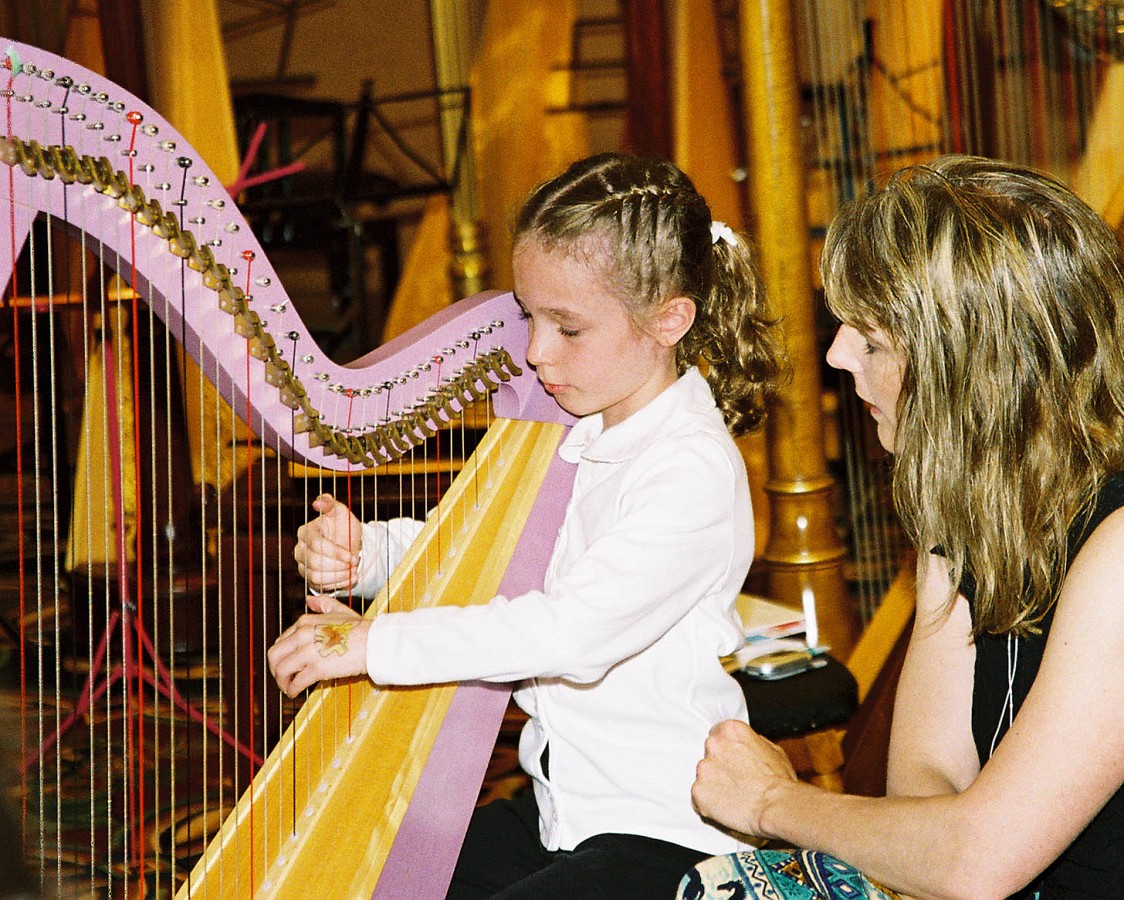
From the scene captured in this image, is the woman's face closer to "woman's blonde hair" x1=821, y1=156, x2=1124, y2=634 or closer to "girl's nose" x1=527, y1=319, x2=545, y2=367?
"woman's blonde hair" x1=821, y1=156, x2=1124, y2=634

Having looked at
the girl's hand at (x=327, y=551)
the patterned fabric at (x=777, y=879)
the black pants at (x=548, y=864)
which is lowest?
the black pants at (x=548, y=864)

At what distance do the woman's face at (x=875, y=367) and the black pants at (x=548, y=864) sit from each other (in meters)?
0.50

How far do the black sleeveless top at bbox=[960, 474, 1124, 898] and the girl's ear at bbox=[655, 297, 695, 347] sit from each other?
0.51 meters

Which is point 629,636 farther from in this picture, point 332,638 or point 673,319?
point 673,319

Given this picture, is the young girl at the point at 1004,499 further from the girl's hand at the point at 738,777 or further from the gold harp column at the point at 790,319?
the gold harp column at the point at 790,319

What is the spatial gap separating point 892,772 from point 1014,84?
248 cm

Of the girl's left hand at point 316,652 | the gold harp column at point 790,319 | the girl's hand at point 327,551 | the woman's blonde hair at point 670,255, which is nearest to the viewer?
the girl's left hand at point 316,652

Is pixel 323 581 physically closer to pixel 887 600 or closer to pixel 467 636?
pixel 467 636

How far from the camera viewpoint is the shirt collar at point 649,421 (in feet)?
5.17

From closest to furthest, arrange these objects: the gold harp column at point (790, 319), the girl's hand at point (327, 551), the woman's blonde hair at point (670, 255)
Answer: the woman's blonde hair at point (670, 255)
the girl's hand at point (327, 551)
the gold harp column at point (790, 319)

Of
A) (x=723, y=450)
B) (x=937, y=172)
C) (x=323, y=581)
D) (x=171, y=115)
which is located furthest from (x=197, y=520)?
(x=937, y=172)

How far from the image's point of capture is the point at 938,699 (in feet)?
4.23

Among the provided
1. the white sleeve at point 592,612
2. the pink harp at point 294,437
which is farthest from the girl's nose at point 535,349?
the white sleeve at point 592,612

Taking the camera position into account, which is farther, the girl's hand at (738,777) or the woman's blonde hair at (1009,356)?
the girl's hand at (738,777)
